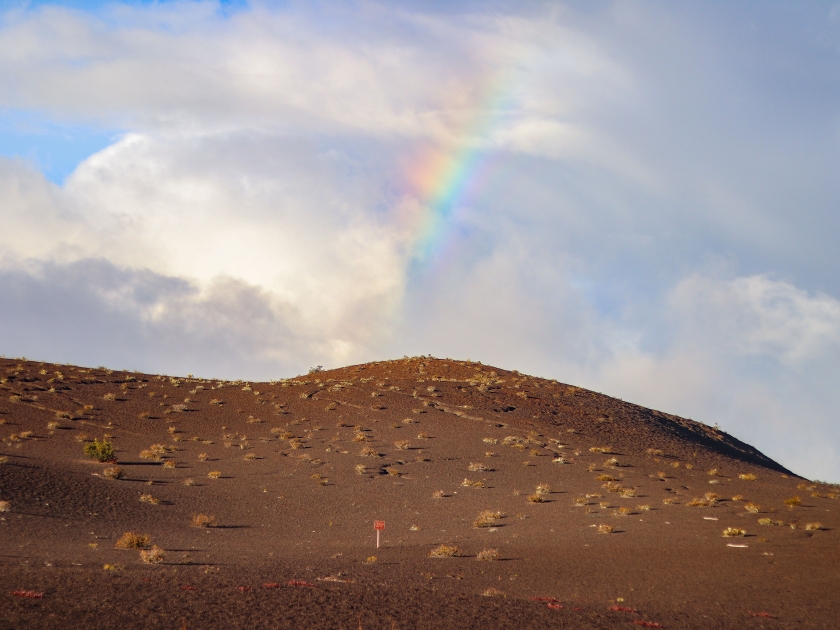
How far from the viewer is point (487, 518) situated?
976 inches

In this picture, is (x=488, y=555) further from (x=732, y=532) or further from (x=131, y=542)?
(x=131, y=542)

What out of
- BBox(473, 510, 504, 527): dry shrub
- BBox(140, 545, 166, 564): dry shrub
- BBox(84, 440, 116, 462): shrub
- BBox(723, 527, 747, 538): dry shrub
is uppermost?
BBox(84, 440, 116, 462): shrub

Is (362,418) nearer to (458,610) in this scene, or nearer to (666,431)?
(666,431)

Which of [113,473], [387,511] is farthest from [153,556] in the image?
[113,473]

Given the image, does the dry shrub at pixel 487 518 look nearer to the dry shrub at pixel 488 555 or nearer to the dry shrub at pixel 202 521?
the dry shrub at pixel 488 555

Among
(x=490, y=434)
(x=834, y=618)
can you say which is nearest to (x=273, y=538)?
(x=834, y=618)

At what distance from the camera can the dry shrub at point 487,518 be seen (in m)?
24.1

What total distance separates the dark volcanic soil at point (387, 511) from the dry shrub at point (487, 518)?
0.53 ft

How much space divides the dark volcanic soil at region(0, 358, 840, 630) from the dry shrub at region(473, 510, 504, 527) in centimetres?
16

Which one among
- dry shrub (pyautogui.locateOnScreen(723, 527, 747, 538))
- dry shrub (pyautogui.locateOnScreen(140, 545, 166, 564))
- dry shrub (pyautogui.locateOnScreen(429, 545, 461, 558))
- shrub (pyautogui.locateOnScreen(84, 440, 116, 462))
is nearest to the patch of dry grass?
dry shrub (pyautogui.locateOnScreen(429, 545, 461, 558))

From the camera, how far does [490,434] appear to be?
38875 mm

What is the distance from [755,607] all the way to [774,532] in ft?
28.4

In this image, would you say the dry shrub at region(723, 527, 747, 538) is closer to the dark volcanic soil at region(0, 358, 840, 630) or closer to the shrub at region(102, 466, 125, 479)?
the dark volcanic soil at region(0, 358, 840, 630)

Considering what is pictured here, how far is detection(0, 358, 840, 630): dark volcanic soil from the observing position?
1348 centimetres
